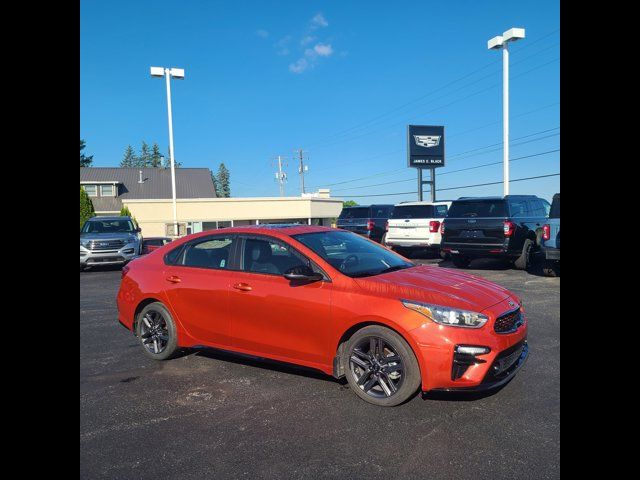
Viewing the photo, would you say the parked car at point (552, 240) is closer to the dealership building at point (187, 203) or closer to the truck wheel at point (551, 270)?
the truck wheel at point (551, 270)

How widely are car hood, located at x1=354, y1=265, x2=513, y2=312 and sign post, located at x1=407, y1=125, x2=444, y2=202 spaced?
3320 centimetres

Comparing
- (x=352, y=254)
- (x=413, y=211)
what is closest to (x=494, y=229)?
(x=413, y=211)

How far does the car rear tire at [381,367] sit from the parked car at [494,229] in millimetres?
9356

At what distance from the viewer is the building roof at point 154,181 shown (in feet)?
149

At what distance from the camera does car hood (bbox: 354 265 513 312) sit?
3922mm

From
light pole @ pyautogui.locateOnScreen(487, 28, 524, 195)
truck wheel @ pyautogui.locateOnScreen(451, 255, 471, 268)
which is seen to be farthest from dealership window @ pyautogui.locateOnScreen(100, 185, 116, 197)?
truck wheel @ pyautogui.locateOnScreen(451, 255, 471, 268)

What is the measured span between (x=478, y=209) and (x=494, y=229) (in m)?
0.78

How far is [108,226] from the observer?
55.6ft

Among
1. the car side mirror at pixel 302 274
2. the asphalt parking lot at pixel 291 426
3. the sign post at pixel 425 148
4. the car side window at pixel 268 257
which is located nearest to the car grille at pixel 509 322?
the asphalt parking lot at pixel 291 426

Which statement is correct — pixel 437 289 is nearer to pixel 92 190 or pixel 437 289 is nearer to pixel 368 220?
pixel 368 220

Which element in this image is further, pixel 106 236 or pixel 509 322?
pixel 106 236

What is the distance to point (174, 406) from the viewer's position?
4.19 m
